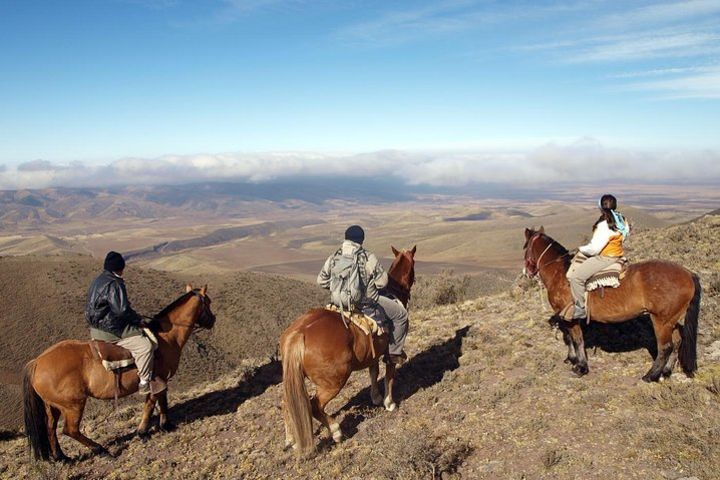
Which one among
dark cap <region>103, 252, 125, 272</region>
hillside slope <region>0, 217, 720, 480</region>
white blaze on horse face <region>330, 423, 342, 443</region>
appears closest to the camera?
hillside slope <region>0, 217, 720, 480</region>

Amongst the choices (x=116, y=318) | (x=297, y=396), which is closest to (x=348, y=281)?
(x=297, y=396)

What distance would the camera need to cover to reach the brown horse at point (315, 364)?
20.3ft

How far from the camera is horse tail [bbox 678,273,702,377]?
6.76m

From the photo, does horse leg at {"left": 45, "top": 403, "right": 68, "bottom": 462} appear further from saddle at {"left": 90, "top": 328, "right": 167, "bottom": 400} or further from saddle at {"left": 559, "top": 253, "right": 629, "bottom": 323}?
saddle at {"left": 559, "top": 253, "right": 629, "bottom": 323}

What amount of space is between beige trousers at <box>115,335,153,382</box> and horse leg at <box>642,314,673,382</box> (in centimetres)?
762

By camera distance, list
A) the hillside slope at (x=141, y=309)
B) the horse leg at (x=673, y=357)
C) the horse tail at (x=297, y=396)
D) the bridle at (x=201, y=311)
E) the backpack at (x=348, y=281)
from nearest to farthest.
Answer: the horse tail at (x=297, y=396) < the backpack at (x=348, y=281) < the horse leg at (x=673, y=357) < the bridle at (x=201, y=311) < the hillside slope at (x=141, y=309)

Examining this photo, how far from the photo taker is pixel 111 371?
7105 mm

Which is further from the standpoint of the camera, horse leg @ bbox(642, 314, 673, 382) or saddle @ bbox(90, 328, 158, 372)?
saddle @ bbox(90, 328, 158, 372)

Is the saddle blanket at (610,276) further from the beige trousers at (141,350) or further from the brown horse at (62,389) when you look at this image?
the brown horse at (62,389)

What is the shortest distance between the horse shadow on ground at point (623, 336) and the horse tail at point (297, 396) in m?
5.44

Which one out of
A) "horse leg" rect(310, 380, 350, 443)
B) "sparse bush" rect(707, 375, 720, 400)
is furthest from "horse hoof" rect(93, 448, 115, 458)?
"sparse bush" rect(707, 375, 720, 400)

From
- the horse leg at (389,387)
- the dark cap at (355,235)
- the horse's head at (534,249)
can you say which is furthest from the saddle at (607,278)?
the dark cap at (355,235)

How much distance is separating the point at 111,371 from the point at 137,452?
53.8 inches

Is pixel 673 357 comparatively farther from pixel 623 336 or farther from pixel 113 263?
pixel 113 263
